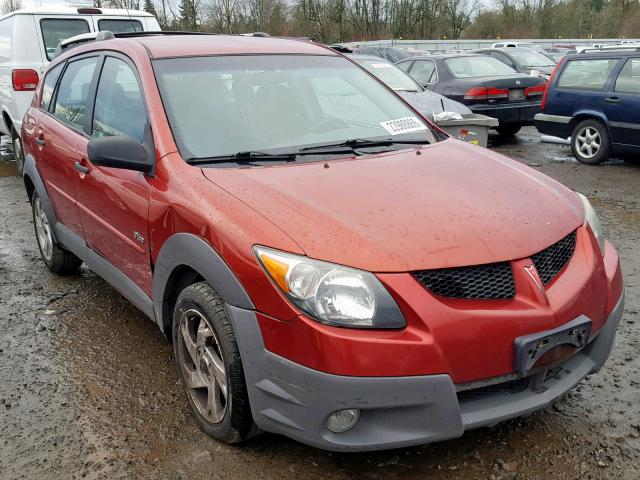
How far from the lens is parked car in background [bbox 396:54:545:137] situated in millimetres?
10602

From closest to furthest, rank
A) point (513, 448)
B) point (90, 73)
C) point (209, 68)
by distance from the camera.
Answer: point (513, 448) → point (209, 68) → point (90, 73)

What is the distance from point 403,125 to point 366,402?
190 cm

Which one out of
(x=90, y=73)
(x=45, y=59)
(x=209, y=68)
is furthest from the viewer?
(x=45, y=59)

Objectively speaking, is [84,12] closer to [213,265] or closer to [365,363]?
[213,265]

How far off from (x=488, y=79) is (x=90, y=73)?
8111mm

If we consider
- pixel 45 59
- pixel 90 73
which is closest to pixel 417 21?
pixel 45 59

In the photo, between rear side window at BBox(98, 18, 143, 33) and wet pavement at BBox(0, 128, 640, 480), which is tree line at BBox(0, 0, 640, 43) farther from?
wet pavement at BBox(0, 128, 640, 480)

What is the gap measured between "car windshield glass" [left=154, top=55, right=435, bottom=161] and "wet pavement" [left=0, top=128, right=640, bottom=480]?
4.21 feet

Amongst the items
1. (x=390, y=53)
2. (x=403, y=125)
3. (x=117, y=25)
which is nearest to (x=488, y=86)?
(x=117, y=25)

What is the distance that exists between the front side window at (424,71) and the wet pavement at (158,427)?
806 centimetres

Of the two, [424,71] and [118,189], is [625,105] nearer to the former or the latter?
[424,71]

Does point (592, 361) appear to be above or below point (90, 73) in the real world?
below

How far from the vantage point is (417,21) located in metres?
54.9

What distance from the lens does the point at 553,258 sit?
253cm
